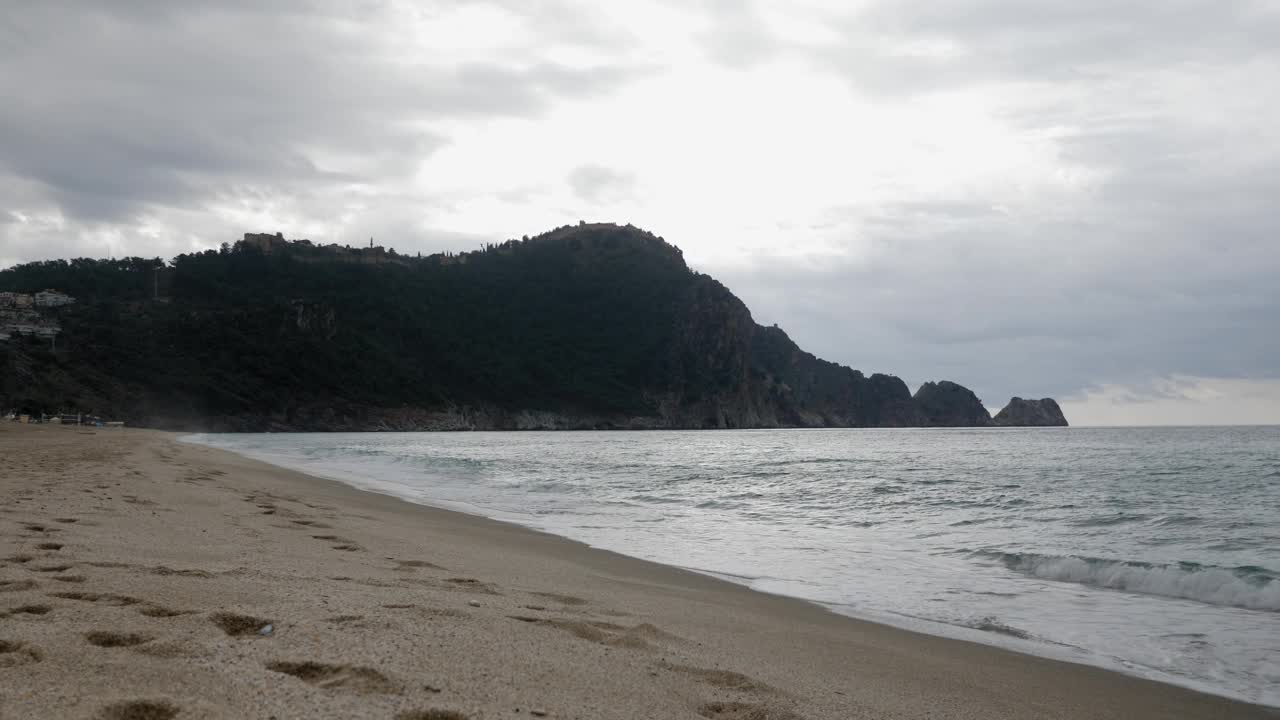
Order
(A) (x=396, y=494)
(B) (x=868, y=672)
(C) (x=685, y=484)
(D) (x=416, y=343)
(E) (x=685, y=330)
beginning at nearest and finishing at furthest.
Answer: (B) (x=868, y=672)
(A) (x=396, y=494)
(C) (x=685, y=484)
(D) (x=416, y=343)
(E) (x=685, y=330)

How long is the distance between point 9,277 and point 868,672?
427ft

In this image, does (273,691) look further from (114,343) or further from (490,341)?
(490,341)

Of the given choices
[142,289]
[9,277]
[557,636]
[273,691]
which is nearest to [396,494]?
[557,636]

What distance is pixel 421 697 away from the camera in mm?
2449

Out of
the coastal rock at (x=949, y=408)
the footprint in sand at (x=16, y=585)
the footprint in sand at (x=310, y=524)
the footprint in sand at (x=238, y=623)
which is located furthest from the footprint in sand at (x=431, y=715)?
the coastal rock at (x=949, y=408)

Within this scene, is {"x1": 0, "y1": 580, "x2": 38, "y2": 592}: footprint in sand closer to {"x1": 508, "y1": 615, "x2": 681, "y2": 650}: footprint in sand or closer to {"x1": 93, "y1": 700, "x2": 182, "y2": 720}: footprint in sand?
{"x1": 93, "y1": 700, "x2": 182, "y2": 720}: footprint in sand

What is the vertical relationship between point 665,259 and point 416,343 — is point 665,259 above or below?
above

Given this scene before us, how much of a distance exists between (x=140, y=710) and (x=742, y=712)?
1826 millimetres

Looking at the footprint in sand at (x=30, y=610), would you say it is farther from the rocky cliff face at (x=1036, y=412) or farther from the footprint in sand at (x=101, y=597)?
the rocky cliff face at (x=1036, y=412)

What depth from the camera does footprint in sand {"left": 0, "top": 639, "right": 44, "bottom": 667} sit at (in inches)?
92.9

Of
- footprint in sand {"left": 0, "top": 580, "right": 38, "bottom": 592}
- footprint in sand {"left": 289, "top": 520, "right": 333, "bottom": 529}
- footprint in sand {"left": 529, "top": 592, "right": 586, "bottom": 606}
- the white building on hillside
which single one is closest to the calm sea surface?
footprint in sand {"left": 529, "top": 592, "right": 586, "bottom": 606}

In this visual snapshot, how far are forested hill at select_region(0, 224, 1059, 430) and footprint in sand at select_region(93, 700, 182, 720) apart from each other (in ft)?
254

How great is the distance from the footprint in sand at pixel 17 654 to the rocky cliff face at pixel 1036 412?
18260cm

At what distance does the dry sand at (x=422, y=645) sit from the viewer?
7.84ft
